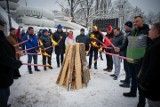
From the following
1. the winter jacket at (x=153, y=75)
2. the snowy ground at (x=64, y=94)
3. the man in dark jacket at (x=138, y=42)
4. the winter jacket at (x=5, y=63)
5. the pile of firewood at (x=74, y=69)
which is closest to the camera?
the winter jacket at (x=153, y=75)

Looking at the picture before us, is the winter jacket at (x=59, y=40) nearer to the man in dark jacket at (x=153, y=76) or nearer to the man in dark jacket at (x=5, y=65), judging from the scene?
the man in dark jacket at (x=5, y=65)

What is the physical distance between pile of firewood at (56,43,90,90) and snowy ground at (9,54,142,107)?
226 millimetres

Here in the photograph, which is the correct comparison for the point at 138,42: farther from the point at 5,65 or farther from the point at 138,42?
the point at 5,65

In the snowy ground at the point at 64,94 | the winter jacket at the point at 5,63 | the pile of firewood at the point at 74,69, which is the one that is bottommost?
the snowy ground at the point at 64,94

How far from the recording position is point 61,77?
5.49m

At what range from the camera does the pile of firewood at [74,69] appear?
5.20 meters

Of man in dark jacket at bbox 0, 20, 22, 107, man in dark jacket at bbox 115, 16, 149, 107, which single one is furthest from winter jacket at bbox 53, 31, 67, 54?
man in dark jacket at bbox 0, 20, 22, 107

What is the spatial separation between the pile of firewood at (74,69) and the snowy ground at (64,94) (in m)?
0.23

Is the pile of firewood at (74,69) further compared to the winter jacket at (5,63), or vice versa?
the pile of firewood at (74,69)

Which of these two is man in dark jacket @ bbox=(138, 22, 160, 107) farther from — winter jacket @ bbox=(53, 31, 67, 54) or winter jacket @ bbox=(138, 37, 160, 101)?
winter jacket @ bbox=(53, 31, 67, 54)

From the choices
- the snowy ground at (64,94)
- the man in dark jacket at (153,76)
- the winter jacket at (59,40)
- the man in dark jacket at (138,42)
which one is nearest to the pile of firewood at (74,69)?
the snowy ground at (64,94)

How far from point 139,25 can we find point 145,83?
6.50 ft

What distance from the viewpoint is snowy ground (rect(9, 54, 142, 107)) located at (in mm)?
4266

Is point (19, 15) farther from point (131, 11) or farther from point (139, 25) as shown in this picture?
point (131, 11)
